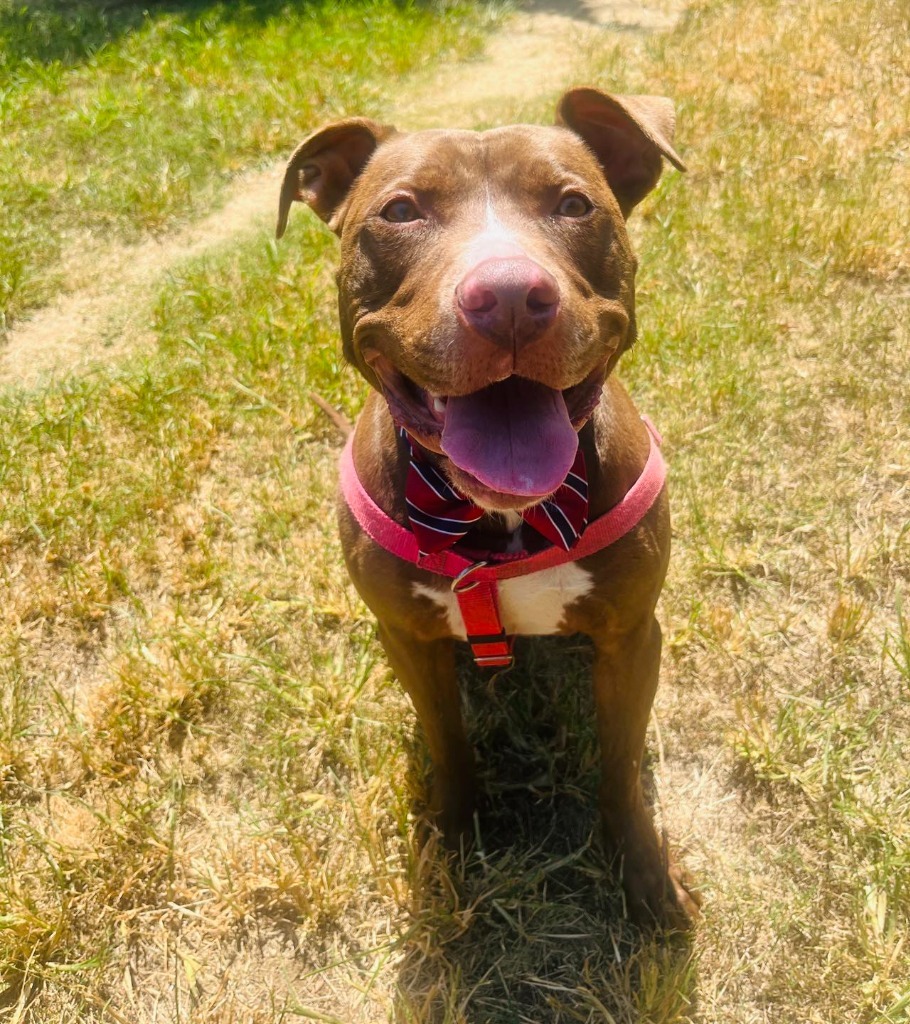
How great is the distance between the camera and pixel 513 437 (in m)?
1.94

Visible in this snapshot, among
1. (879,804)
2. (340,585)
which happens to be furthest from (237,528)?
(879,804)

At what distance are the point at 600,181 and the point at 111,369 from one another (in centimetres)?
307

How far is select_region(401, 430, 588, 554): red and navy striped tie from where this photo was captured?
2.10 m

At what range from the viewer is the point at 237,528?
378cm

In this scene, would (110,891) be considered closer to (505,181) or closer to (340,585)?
(340,585)

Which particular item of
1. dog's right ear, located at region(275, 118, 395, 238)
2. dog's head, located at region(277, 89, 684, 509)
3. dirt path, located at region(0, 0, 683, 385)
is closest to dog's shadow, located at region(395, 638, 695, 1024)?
dog's head, located at region(277, 89, 684, 509)

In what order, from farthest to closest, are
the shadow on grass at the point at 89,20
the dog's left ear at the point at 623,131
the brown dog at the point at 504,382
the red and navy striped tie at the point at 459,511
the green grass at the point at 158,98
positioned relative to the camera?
the shadow on grass at the point at 89,20 < the green grass at the point at 158,98 < the dog's left ear at the point at 623,131 < the red and navy striped tie at the point at 459,511 < the brown dog at the point at 504,382

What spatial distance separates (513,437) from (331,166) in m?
1.15

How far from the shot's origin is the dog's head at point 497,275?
180cm

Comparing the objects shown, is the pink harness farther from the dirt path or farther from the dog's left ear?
the dirt path

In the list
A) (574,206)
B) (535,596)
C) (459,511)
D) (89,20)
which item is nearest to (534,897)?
(535,596)

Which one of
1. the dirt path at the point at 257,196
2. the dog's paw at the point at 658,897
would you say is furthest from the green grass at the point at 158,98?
the dog's paw at the point at 658,897

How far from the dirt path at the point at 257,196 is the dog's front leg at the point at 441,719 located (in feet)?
9.98

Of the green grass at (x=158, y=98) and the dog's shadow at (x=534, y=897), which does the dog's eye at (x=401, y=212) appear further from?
the green grass at (x=158, y=98)
